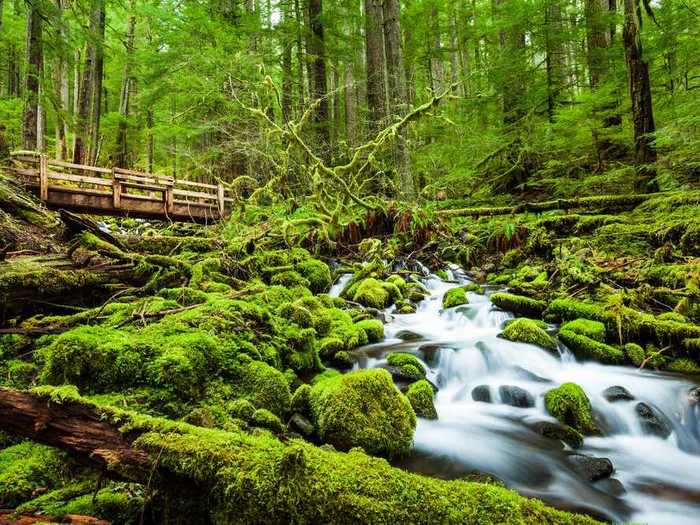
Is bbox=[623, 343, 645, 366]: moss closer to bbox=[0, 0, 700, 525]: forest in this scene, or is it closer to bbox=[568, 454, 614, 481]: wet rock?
bbox=[0, 0, 700, 525]: forest

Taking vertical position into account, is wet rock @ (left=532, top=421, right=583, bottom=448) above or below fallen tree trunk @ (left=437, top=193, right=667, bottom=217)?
below

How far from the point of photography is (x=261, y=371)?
11.5ft

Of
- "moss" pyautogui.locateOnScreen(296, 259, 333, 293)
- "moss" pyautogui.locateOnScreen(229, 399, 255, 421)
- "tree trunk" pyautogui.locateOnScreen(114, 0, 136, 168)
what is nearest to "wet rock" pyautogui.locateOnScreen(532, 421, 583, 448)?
"moss" pyautogui.locateOnScreen(229, 399, 255, 421)

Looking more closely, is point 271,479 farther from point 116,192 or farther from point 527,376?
point 116,192

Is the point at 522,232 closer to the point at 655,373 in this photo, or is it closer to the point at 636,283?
the point at 636,283

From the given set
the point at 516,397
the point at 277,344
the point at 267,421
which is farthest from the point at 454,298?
the point at 267,421

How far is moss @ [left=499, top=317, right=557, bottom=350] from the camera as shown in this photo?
5.04 m

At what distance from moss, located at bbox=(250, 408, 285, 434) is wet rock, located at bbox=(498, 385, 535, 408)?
250 centimetres

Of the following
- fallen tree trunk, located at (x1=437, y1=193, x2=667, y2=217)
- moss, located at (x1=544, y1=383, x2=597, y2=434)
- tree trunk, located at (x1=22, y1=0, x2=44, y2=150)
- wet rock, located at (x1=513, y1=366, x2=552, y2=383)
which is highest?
tree trunk, located at (x1=22, y1=0, x2=44, y2=150)

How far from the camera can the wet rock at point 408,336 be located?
5.63 m

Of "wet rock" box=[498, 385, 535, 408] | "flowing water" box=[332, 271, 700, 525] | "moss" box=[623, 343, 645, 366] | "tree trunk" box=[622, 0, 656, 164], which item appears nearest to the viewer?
"flowing water" box=[332, 271, 700, 525]

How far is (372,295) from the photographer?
6.75 metres

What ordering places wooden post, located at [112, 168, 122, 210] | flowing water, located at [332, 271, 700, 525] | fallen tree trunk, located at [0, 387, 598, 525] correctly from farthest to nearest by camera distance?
1. wooden post, located at [112, 168, 122, 210]
2. flowing water, located at [332, 271, 700, 525]
3. fallen tree trunk, located at [0, 387, 598, 525]

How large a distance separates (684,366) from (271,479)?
4.77 metres
